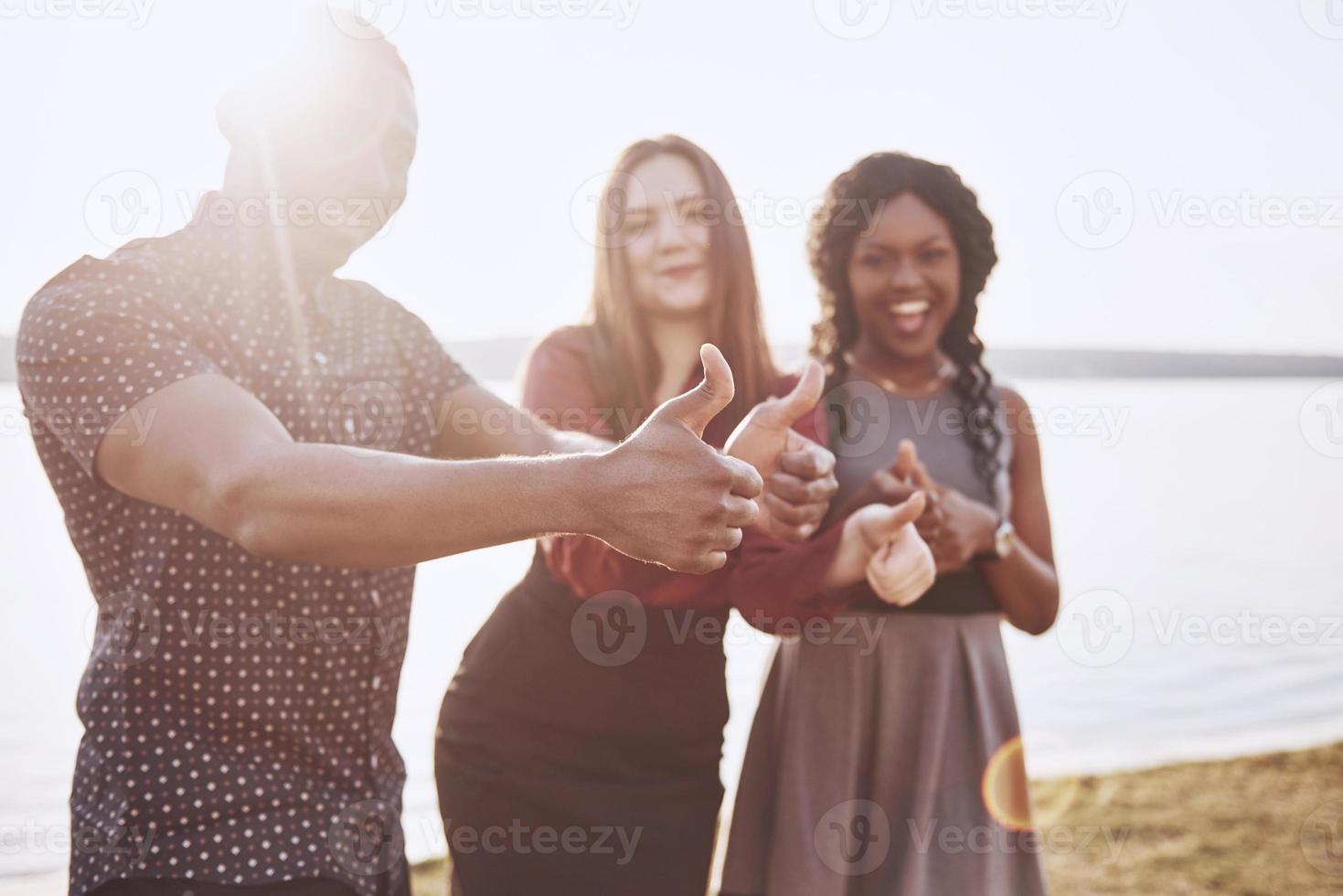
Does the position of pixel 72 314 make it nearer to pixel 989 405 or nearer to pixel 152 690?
pixel 152 690

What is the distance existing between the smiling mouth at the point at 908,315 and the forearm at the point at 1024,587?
0.70 m

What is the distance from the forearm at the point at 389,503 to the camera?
4.16 ft

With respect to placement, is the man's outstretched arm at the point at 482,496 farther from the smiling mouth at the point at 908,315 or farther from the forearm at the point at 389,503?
the smiling mouth at the point at 908,315

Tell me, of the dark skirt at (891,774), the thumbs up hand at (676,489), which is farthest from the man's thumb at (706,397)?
the dark skirt at (891,774)

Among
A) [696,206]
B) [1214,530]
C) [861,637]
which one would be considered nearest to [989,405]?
[861,637]

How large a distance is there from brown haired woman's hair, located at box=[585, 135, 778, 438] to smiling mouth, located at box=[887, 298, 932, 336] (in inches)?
16.1

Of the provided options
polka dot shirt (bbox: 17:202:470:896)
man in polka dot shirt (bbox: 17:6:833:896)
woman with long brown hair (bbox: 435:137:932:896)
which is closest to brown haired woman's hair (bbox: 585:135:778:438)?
woman with long brown hair (bbox: 435:137:932:896)

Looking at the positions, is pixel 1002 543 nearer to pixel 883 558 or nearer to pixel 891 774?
pixel 883 558

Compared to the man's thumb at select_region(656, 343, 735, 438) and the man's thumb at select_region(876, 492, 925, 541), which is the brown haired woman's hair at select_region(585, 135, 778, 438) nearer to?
the man's thumb at select_region(876, 492, 925, 541)

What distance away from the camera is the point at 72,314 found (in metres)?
1.55

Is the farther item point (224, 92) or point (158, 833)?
point (224, 92)

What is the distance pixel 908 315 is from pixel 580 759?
1.58 meters

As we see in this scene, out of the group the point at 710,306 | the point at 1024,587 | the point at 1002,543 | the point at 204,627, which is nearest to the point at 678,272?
the point at 710,306

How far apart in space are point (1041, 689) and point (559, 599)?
6505mm
